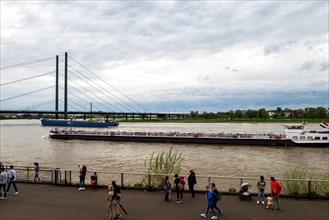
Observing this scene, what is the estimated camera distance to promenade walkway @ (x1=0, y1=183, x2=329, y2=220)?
11.6m

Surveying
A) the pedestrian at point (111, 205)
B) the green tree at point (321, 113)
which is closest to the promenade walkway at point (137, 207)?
the pedestrian at point (111, 205)

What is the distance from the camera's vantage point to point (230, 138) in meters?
60.3

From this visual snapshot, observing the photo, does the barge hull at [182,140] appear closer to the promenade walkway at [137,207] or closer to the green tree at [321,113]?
the promenade walkway at [137,207]

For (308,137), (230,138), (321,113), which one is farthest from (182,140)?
(321,113)

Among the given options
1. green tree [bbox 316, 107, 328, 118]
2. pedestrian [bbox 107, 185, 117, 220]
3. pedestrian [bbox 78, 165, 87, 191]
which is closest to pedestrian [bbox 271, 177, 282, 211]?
pedestrian [bbox 107, 185, 117, 220]

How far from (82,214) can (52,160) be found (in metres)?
27.3

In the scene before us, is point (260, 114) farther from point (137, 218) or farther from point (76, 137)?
point (137, 218)

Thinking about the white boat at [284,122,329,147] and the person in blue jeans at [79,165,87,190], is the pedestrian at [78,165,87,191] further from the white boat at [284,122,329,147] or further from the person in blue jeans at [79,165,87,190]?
the white boat at [284,122,329,147]

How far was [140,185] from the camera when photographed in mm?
15766

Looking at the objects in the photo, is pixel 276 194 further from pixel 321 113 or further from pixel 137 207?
pixel 321 113

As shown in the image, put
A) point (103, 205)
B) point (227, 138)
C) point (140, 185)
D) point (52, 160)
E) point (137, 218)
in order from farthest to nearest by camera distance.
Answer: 1. point (227, 138)
2. point (52, 160)
3. point (140, 185)
4. point (103, 205)
5. point (137, 218)

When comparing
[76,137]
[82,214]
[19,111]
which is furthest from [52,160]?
[19,111]

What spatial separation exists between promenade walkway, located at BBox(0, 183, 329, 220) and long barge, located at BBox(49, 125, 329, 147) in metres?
45.9

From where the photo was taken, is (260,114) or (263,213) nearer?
(263,213)
